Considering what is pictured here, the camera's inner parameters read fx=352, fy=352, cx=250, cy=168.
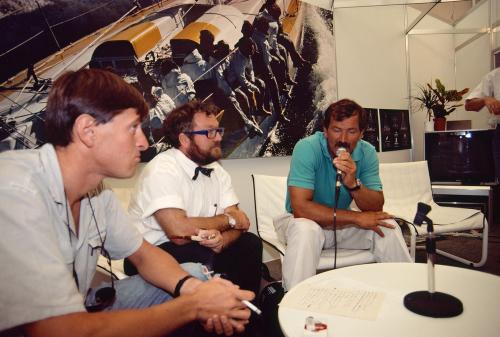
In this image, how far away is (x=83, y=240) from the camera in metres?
1.22

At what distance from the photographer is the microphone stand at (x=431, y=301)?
1.16 metres

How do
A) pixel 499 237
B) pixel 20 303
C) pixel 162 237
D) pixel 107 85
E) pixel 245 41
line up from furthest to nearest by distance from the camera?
pixel 499 237 → pixel 245 41 → pixel 162 237 → pixel 107 85 → pixel 20 303

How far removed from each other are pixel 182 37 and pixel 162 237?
1.68 metres

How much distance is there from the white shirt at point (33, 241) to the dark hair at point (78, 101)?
0.07 m

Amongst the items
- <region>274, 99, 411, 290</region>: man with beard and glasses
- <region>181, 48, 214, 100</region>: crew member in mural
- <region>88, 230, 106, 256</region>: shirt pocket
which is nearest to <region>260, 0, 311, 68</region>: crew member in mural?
<region>181, 48, 214, 100</region>: crew member in mural

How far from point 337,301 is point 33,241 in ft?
3.30

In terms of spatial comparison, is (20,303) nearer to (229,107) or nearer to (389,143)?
(229,107)

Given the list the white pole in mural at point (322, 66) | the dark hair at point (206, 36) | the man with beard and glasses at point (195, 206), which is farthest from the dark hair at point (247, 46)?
the man with beard and glasses at point (195, 206)

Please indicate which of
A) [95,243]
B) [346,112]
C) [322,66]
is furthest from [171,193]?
[322,66]

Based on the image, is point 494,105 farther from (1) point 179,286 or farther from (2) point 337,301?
(1) point 179,286

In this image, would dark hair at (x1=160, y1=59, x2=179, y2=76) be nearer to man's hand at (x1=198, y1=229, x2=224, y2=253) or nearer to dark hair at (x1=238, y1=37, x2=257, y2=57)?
dark hair at (x1=238, y1=37, x2=257, y2=57)

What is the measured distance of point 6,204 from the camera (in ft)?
2.80

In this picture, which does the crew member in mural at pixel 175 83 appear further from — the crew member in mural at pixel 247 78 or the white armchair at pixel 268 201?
the white armchair at pixel 268 201

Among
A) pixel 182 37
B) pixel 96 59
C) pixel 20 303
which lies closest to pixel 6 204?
pixel 20 303
